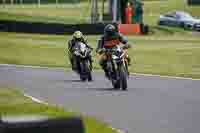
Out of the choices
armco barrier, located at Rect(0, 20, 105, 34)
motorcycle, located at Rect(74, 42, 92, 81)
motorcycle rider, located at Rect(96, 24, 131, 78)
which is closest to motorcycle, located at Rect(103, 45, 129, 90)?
motorcycle rider, located at Rect(96, 24, 131, 78)

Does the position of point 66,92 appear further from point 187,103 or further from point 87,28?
point 87,28

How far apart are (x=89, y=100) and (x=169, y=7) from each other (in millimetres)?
66713

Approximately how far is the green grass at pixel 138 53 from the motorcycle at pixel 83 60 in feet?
11.8

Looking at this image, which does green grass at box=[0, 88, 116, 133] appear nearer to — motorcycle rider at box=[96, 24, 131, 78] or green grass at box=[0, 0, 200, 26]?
motorcycle rider at box=[96, 24, 131, 78]

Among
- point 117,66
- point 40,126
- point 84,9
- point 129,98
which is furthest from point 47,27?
point 40,126

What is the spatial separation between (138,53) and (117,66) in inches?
636

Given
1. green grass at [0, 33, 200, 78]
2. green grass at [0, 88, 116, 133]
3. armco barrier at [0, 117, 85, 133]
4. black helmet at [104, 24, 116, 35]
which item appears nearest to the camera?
armco barrier at [0, 117, 85, 133]

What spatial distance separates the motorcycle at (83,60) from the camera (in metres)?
19.3

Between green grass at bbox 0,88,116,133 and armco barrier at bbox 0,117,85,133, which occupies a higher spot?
armco barrier at bbox 0,117,85,133

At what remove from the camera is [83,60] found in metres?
19.4

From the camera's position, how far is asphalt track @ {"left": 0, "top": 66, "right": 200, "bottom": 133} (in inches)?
431

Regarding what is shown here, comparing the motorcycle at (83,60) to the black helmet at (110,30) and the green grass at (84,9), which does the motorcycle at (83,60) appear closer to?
the black helmet at (110,30)

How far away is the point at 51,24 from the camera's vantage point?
39.4m

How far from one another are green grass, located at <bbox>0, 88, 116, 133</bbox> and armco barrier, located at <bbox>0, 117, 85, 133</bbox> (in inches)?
199
